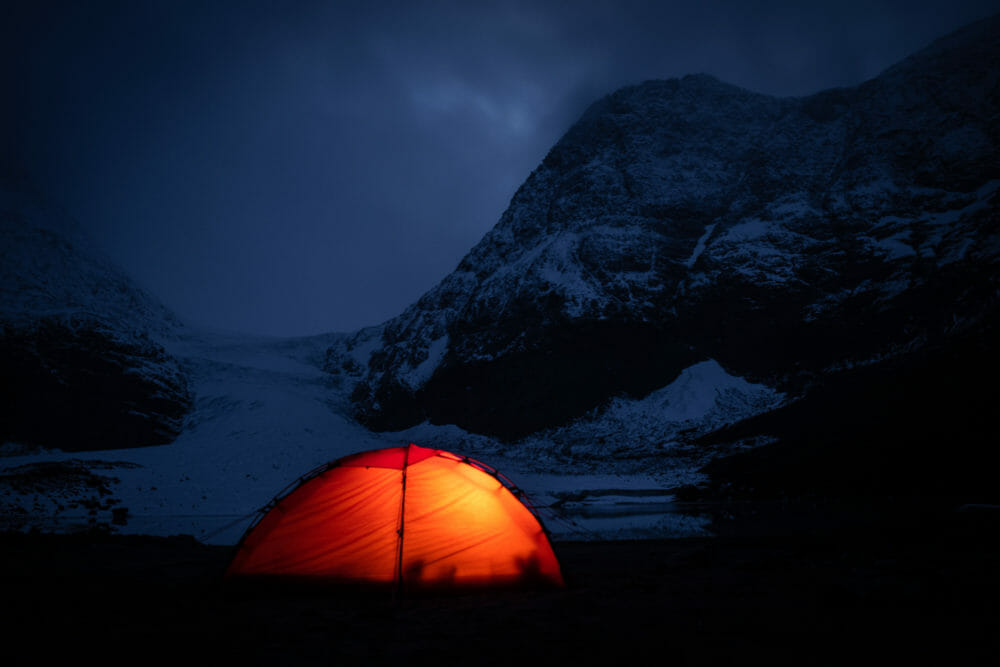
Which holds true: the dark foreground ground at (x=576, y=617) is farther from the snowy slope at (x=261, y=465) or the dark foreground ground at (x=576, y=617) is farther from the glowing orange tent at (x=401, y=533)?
the snowy slope at (x=261, y=465)

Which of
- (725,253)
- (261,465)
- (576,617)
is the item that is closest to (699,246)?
(725,253)

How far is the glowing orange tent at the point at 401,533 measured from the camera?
6488mm

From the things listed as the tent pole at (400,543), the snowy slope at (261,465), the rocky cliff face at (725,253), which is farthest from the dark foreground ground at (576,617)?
the rocky cliff face at (725,253)

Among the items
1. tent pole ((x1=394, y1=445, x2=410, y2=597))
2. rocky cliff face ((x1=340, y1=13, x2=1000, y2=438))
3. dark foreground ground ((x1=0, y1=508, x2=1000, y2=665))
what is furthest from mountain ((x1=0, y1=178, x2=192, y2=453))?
tent pole ((x1=394, y1=445, x2=410, y2=597))

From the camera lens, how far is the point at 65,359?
56.3 meters

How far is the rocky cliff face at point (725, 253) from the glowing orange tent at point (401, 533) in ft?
→ 169

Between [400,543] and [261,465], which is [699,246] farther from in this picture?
[400,543]

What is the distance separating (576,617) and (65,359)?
74.8m

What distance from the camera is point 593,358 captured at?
62375mm

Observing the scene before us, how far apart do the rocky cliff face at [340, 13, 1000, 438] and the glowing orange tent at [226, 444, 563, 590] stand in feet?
169

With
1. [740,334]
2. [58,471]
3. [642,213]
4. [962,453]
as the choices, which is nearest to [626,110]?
[642,213]

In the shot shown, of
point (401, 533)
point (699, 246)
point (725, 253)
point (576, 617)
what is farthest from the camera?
point (699, 246)

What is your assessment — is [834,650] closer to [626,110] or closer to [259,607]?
[259,607]

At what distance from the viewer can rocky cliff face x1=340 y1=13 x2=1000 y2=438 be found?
50656mm
